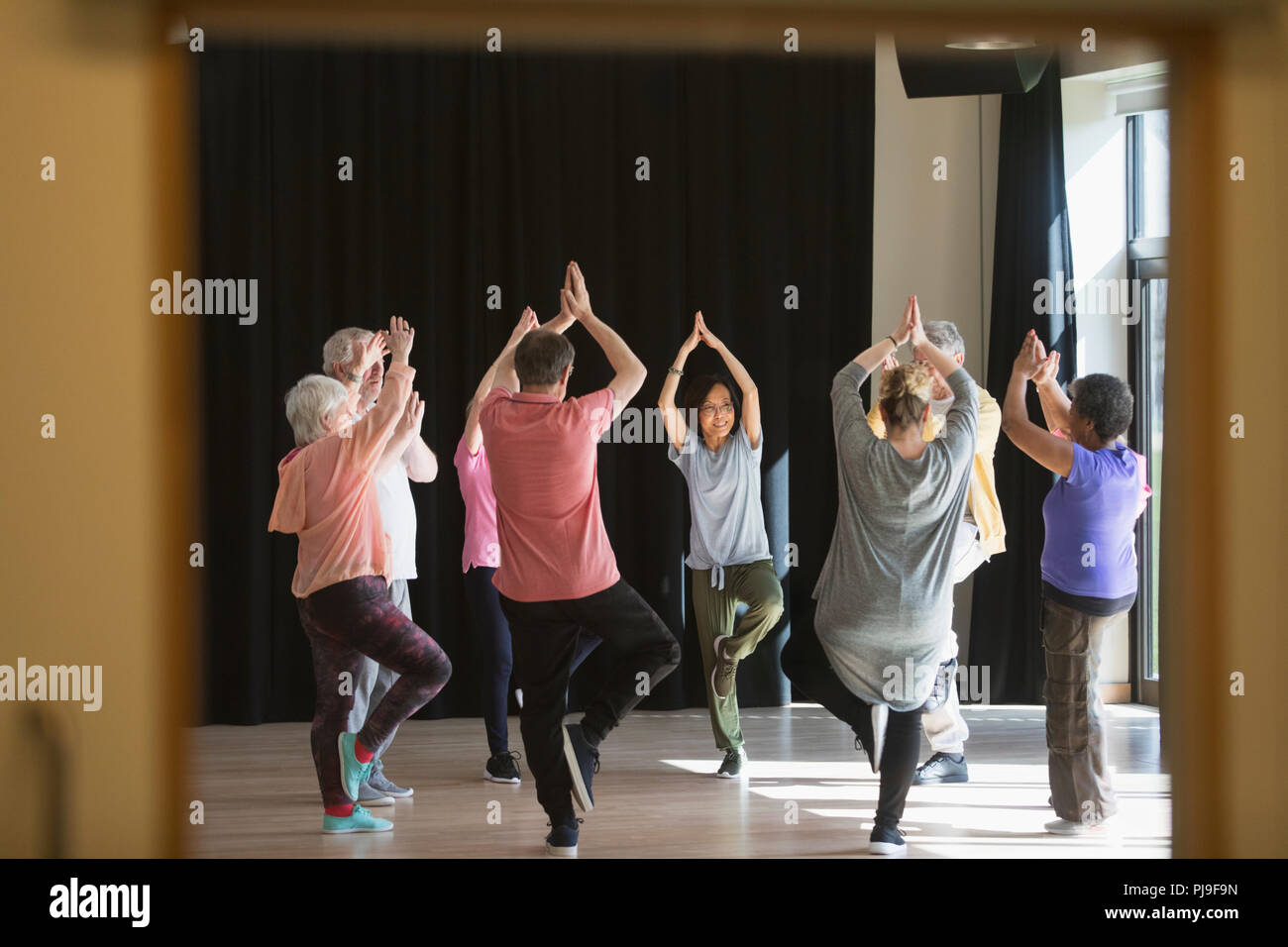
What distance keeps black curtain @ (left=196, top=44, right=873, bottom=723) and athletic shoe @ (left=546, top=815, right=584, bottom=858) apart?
8.51 ft

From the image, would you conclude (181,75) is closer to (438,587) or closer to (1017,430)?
(1017,430)

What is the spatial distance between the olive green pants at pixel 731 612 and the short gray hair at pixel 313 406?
160cm

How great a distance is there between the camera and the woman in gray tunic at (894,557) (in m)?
3.68

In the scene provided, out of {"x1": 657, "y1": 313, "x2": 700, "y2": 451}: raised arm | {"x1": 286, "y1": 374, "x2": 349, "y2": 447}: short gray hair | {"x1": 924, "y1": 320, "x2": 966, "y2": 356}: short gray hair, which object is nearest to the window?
{"x1": 924, "y1": 320, "x2": 966, "y2": 356}: short gray hair

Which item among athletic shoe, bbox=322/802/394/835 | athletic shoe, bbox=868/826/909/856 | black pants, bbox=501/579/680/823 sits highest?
black pants, bbox=501/579/680/823

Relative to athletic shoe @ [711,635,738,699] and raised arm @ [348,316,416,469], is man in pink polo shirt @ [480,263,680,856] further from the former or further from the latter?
athletic shoe @ [711,635,738,699]

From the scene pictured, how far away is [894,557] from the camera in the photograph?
370 cm

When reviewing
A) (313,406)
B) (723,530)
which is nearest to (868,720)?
(723,530)

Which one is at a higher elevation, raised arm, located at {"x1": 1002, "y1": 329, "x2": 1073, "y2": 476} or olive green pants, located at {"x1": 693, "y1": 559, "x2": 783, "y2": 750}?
raised arm, located at {"x1": 1002, "y1": 329, "x2": 1073, "y2": 476}

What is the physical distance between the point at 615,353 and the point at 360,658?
1.30 metres

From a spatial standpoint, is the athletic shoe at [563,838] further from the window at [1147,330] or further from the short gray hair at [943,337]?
the window at [1147,330]

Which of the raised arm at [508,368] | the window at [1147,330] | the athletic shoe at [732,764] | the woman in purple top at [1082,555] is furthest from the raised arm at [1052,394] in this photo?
the window at [1147,330]

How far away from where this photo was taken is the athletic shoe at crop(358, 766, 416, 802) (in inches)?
186
